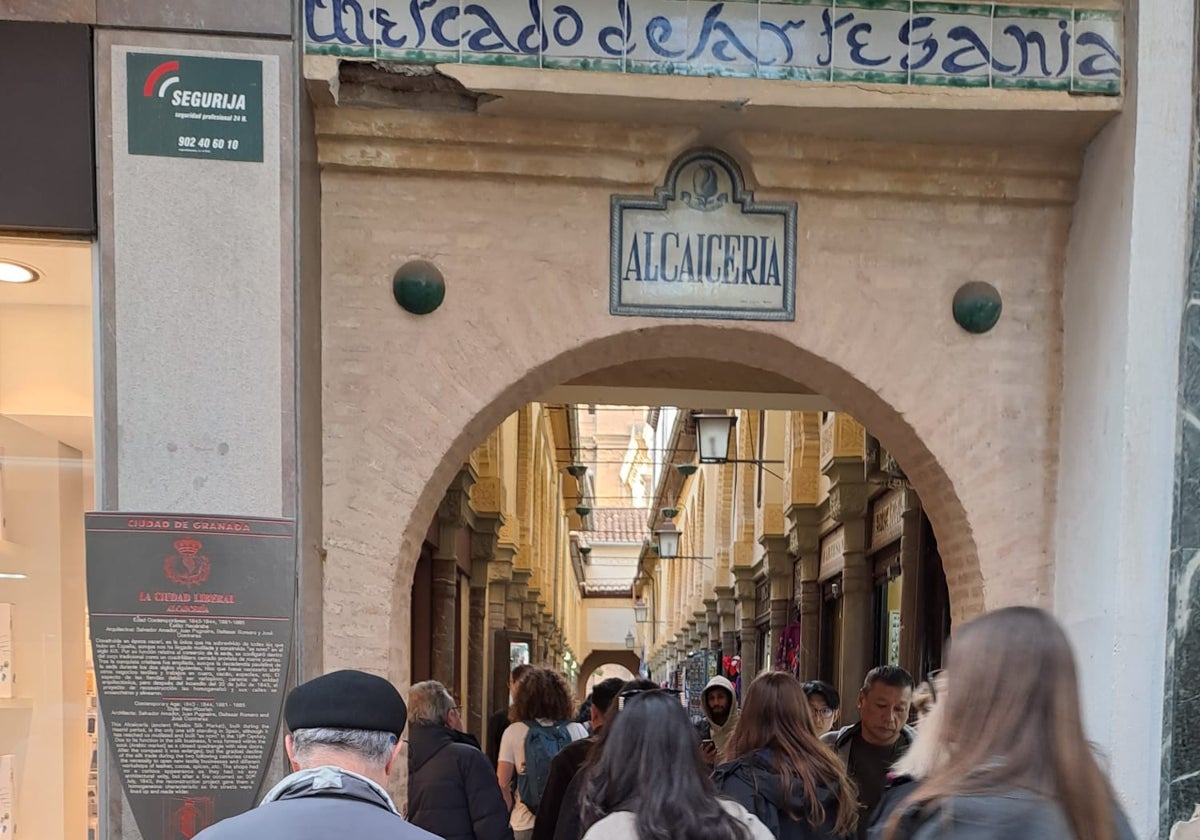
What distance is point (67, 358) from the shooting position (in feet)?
14.5

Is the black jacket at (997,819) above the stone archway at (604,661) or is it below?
above

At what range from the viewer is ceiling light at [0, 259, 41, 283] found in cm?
434

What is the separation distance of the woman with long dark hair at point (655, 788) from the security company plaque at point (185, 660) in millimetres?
1683

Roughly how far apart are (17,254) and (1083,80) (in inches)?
164

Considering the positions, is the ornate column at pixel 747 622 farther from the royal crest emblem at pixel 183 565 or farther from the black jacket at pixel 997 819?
the black jacket at pixel 997 819

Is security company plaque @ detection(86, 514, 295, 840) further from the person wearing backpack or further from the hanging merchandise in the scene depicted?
the hanging merchandise

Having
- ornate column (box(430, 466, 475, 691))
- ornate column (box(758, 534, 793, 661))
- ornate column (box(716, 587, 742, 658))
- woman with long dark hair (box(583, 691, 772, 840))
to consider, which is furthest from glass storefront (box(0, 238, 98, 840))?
ornate column (box(716, 587, 742, 658))

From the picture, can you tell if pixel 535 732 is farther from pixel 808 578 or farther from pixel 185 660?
pixel 808 578

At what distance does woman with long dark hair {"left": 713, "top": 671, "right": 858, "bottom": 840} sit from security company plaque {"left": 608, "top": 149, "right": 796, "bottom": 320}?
1.80 metres

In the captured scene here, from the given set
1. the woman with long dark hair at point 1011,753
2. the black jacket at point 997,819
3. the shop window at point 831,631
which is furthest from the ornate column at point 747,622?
the black jacket at point 997,819

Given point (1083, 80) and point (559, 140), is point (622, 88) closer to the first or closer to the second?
point (559, 140)

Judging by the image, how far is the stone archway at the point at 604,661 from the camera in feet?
161

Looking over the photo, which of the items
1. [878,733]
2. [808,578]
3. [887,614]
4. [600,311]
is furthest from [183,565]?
[808,578]

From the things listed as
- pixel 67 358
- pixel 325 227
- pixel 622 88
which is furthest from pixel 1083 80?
pixel 67 358
